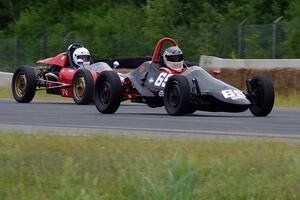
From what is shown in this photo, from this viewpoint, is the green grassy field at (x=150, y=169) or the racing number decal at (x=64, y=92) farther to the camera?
the racing number decal at (x=64, y=92)

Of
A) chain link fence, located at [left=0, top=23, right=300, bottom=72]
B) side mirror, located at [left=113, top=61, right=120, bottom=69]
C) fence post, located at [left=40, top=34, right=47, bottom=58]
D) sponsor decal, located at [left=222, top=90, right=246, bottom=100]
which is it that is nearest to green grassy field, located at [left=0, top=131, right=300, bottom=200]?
sponsor decal, located at [left=222, top=90, right=246, bottom=100]

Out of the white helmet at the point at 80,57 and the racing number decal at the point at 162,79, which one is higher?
the racing number decal at the point at 162,79

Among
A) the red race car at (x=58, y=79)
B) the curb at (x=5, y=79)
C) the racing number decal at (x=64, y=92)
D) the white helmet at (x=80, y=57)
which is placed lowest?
the curb at (x=5, y=79)

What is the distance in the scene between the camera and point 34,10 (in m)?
49.8

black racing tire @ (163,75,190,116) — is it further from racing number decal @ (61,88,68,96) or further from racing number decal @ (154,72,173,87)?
racing number decal @ (61,88,68,96)

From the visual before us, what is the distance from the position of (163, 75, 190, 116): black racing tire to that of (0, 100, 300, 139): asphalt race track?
17 cm

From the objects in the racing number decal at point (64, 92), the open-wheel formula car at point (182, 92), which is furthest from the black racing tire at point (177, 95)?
the racing number decal at point (64, 92)

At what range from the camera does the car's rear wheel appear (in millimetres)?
15969

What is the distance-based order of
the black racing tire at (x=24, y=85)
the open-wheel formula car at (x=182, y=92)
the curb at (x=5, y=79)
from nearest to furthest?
the open-wheel formula car at (x=182, y=92), the black racing tire at (x=24, y=85), the curb at (x=5, y=79)

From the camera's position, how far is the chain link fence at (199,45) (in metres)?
30.0

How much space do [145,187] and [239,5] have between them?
36982 millimetres

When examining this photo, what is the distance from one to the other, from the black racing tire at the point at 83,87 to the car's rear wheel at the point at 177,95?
455 cm

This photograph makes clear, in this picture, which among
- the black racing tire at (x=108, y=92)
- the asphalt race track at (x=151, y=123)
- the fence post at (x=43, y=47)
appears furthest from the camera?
the fence post at (x=43, y=47)

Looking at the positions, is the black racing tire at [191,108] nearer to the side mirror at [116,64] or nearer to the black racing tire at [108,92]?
the black racing tire at [108,92]
